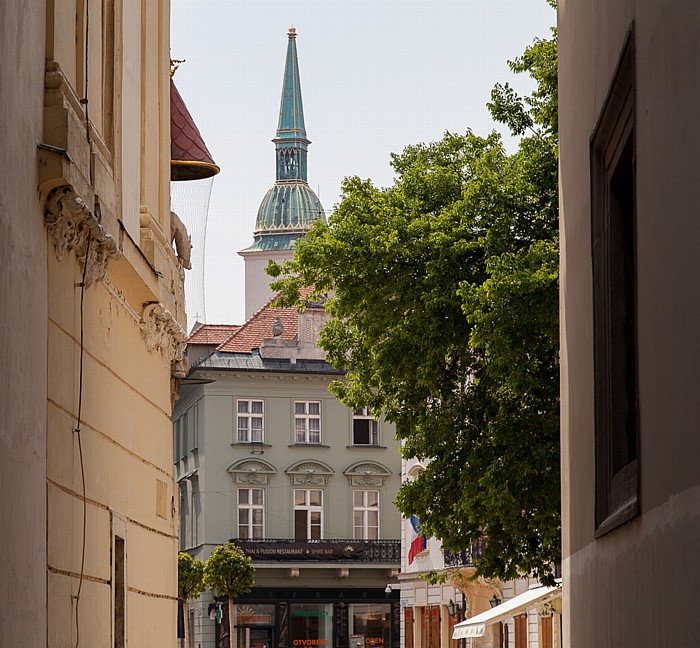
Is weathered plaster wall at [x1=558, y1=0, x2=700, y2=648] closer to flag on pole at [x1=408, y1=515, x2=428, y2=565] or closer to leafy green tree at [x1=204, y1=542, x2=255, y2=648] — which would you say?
flag on pole at [x1=408, y1=515, x2=428, y2=565]

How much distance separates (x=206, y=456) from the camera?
192ft

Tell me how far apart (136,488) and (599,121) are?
5536 millimetres

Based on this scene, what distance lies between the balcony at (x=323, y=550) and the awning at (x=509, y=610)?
69.3 ft

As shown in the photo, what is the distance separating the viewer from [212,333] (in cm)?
6531

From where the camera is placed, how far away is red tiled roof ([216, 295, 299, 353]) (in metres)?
61.8

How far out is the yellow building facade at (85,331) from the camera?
6941 millimetres

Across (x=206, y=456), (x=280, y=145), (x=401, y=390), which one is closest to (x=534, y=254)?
(x=401, y=390)

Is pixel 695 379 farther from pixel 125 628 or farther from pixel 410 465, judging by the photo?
pixel 410 465

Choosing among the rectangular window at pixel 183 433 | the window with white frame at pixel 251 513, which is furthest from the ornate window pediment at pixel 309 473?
the rectangular window at pixel 183 433

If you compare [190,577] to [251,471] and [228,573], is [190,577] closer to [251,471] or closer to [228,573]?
[228,573]

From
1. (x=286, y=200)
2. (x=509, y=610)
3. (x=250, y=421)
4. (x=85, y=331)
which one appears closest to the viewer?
(x=85, y=331)

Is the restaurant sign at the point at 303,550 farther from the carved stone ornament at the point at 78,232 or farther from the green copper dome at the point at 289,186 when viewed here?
the green copper dome at the point at 289,186

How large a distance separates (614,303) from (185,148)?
9.72m

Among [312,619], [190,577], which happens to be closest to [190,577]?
[190,577]
